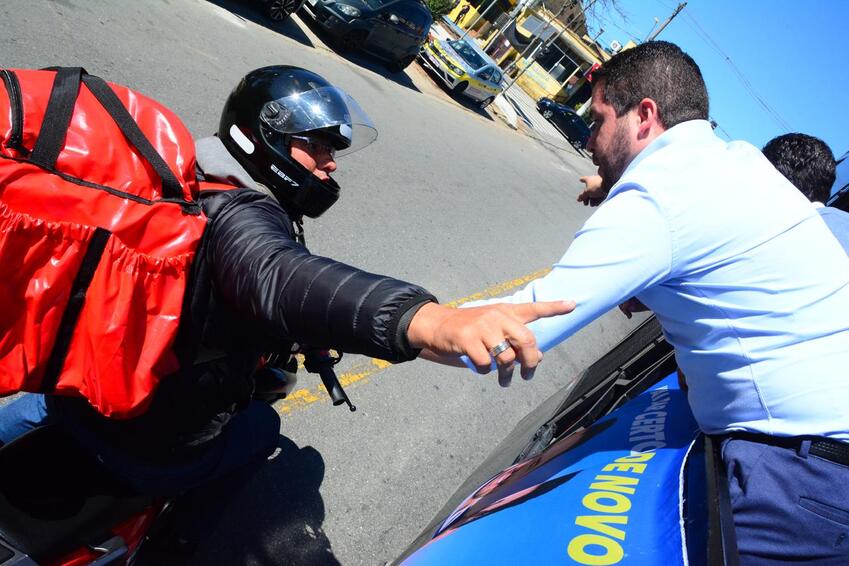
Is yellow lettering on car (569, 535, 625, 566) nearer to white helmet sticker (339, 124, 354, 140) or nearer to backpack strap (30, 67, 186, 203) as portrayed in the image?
backpack strap (30, 67, 186, 203)

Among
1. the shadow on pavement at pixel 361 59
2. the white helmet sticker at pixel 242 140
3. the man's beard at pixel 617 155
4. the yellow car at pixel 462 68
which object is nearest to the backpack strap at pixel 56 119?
the white helmet sticker at pixel 242 140

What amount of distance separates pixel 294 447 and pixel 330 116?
6.30 ft

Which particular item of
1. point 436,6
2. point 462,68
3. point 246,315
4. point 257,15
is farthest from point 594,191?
point 436,6

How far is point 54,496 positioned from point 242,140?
130cm

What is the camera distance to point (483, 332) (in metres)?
1.01

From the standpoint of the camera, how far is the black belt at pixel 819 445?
1.55 metres

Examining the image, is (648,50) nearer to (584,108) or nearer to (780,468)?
(780,468)

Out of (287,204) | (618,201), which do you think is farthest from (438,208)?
(618,201)

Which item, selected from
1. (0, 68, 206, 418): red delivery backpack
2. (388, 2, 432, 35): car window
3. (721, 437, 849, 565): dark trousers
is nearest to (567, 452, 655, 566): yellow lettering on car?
(721, 437, 849, 565): dark trousers

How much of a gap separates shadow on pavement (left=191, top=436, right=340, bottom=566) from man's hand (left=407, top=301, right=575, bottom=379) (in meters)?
1.89

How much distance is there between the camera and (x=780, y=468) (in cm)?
156

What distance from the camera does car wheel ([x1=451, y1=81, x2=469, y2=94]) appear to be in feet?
51.1

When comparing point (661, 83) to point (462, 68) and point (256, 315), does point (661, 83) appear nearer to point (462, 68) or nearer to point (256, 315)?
point (256, 315)

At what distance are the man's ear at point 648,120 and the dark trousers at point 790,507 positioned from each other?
1.19m
